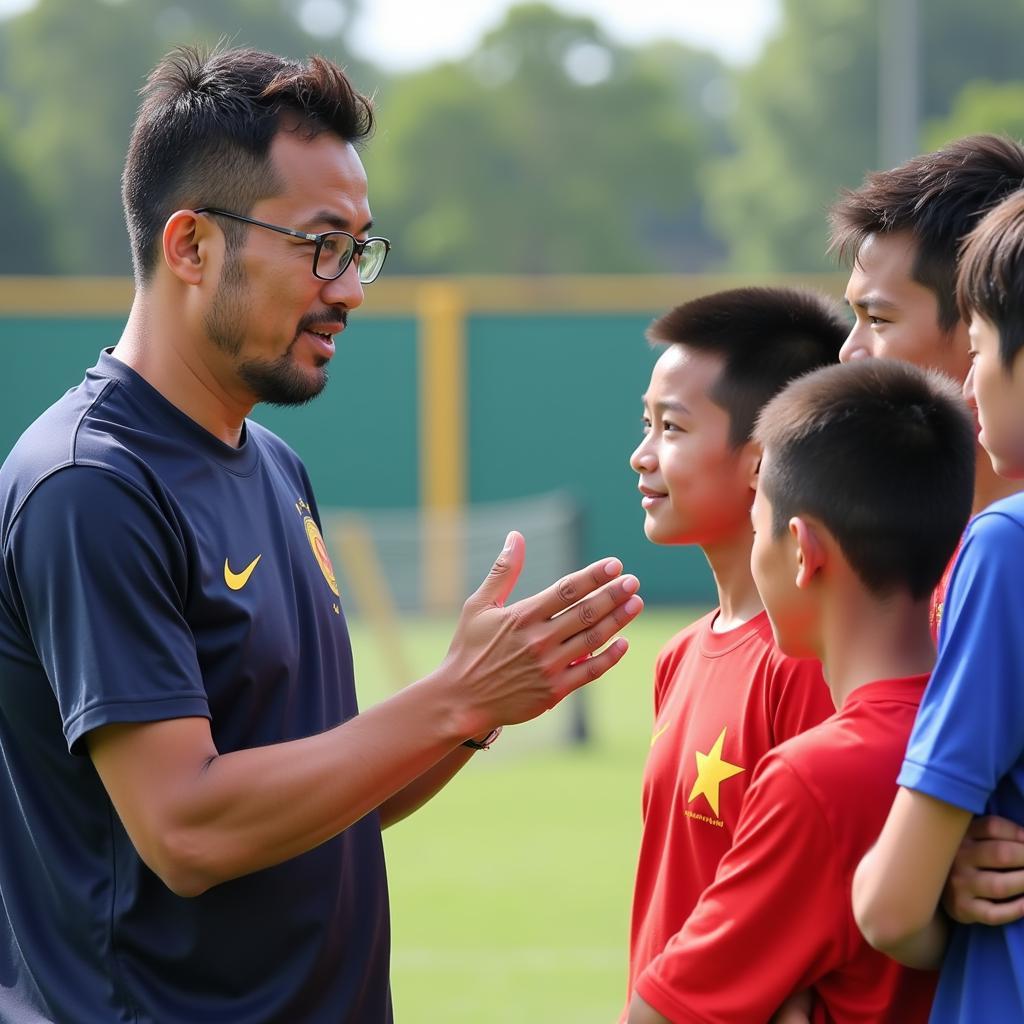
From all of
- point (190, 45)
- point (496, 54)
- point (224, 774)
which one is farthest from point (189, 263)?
point (496, 54)

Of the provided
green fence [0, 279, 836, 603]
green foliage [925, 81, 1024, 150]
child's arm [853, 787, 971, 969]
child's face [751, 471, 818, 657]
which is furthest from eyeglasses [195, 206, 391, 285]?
green foliage [925, 81, 1024, 150]

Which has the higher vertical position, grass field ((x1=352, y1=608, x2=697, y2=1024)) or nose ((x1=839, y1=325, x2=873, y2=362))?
nose ((x1=839, y1=325, x2=873, y2=362))

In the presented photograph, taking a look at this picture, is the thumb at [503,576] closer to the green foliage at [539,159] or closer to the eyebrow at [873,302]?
the eyebrow at [873,302]

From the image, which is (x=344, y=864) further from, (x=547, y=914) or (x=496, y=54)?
(x=496, y=54)

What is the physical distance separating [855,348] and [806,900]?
109 cm

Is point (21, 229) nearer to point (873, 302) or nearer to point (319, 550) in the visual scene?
point (319, 550)

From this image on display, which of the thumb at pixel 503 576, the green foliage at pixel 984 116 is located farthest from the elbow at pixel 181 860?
the green foliage at pixel 984 116

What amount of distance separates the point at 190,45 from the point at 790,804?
1.94m

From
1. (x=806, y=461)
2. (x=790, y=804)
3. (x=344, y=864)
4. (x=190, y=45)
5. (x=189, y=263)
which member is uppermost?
(x=190, y=45)

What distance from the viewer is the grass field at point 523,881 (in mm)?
6309

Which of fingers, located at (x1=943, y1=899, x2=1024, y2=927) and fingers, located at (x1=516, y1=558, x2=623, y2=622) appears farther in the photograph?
fingers, located at (x1=516, y1=558, x2=623, y2=622)

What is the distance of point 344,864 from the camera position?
2918 millimetres

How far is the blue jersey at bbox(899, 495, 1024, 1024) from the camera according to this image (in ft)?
6.99

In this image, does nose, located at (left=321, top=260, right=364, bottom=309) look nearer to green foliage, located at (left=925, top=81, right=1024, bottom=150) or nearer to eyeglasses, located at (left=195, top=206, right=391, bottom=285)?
eyeglasses, located at (left=195, top=206, right=391, bottom=285)
